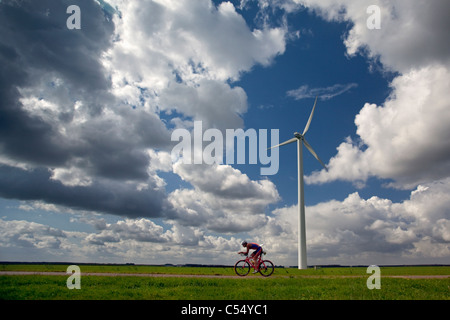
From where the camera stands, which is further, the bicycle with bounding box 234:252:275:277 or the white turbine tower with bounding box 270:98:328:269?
the white turbine tower with bounding box 270:98:328:269

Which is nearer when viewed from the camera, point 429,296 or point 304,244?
point 429,296

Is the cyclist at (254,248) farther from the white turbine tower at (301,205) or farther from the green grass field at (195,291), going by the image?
the white turbine tower at (301,205)

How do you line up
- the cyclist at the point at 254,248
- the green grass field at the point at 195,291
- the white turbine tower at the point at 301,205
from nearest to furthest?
the green grass field at the point at 195,291 → the cyclist at the point at 254,248 → the white turbine tower at the point at 301,205

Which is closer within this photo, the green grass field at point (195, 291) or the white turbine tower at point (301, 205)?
the green grass field at point (195, 291)

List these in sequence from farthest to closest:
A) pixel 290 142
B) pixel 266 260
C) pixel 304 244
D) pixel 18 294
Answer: pixel 290 142 → pixel 304 244 → pixel 266 260 → pixel 18 294

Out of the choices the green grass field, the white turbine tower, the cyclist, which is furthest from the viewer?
the white turbine tower

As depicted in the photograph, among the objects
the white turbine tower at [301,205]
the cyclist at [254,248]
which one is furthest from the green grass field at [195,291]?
the white turbine tower at [301,205]

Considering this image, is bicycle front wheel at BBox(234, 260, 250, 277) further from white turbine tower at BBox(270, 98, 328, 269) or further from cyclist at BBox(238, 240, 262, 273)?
white turbine tower at BBox(270, 98, 328, 269)

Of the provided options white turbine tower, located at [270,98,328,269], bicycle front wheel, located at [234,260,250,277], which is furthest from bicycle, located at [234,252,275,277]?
white turbine tower, located at [270,98,328,269]
